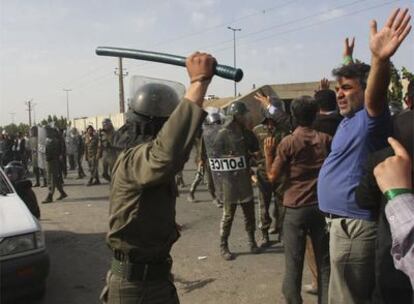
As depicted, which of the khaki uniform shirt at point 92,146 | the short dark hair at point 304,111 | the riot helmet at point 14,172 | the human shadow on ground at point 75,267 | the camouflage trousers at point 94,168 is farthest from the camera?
the khaki uniform shirt at point 92,146

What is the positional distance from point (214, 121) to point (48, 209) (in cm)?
466

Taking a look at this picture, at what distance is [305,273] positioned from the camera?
568cm

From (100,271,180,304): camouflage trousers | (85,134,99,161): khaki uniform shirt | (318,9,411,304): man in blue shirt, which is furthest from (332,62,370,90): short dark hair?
(85,134,99,161): khaki uniform shirt

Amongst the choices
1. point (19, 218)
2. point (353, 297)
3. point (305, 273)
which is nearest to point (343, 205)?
point (353, 297)

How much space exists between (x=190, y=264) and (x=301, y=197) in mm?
2272

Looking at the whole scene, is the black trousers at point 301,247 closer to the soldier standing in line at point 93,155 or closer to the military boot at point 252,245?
the military boot at point 252,245

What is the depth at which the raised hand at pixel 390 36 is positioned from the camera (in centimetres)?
235

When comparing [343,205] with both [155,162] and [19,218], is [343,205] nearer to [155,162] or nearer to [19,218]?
[155,162]

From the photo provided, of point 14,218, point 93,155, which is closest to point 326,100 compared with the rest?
point 14,218

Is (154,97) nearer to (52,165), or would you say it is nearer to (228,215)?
(228,215)

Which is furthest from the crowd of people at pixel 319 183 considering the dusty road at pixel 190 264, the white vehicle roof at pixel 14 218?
the white vehicle roof at pixel 14 218

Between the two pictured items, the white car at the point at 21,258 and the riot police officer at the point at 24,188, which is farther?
the riot police officer at the point at 24,188

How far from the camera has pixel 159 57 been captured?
2639mm

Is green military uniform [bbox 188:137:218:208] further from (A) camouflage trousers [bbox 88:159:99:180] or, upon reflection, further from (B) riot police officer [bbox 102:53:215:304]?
(B) riot police officer [bbox 102:53:215:304]
